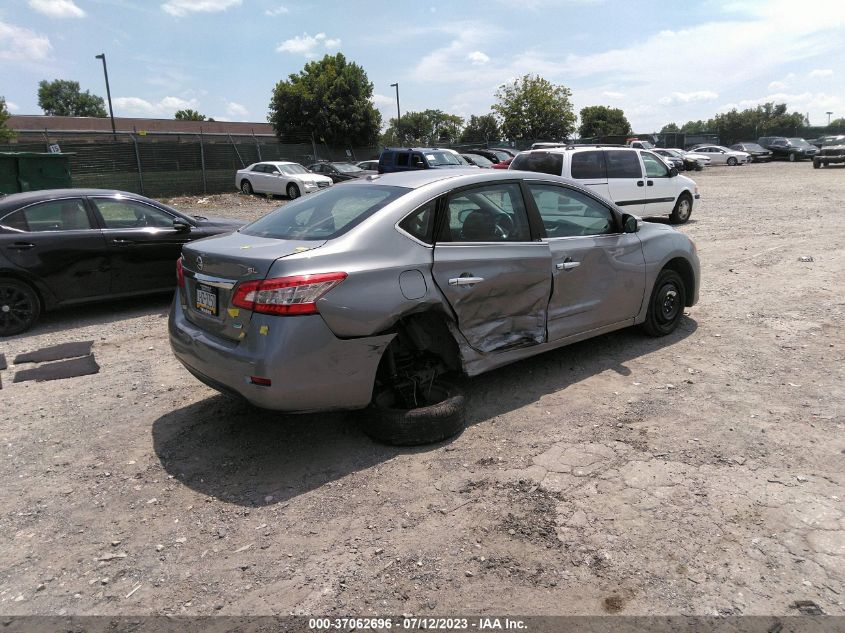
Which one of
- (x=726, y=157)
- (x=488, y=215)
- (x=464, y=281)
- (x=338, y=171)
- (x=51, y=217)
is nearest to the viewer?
(x=464, y=281)

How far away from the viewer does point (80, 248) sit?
6945 mm

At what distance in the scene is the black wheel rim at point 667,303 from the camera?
5.83 metres

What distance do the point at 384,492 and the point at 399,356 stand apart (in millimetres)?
957

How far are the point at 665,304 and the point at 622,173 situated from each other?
25.5 feet

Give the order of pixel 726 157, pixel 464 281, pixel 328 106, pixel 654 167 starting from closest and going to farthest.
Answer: pixel 464 281, pixel 654 167, pixel 328 106, pixel 726 157

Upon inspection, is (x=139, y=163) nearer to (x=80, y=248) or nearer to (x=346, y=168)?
(x=346, y=168)

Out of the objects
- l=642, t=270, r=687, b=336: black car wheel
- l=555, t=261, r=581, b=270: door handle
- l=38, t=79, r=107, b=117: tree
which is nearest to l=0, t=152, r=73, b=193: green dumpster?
l=555, t=261, r=581, b=270: door handle

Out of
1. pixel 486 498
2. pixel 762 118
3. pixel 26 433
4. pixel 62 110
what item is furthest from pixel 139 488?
pixel 62 110

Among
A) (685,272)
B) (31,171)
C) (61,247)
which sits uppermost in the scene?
(31,171)

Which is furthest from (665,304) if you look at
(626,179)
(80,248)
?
(626,179)

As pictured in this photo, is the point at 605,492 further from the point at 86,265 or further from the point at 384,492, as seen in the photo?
the point at 86,265

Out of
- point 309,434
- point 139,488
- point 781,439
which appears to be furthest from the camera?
point 309,434

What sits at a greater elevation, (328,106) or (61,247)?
(328,106)

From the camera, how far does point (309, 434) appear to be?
4.21m
